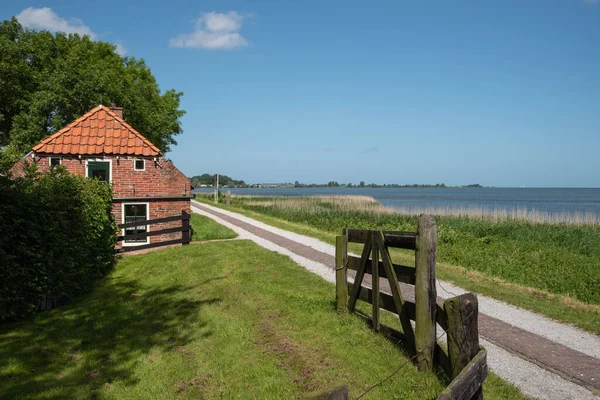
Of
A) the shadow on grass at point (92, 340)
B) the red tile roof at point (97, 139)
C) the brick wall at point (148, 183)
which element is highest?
the red tile roof at point (97, 139)

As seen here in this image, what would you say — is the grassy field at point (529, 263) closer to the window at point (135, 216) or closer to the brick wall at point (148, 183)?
the brick wall at point (148, 183)

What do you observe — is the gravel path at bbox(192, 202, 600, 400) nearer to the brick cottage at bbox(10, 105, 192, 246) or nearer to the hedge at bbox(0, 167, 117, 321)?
the hedge at bbox(0, 167, 117, 321)

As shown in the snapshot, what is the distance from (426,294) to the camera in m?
5.20

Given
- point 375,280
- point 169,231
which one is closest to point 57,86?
point 169,231

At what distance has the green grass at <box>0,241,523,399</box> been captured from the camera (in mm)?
5523

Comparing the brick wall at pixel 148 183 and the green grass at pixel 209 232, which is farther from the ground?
the brick wall at pixel 148 183

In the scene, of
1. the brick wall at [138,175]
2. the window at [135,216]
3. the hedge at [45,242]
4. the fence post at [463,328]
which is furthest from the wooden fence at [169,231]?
the fence post at [463,328]

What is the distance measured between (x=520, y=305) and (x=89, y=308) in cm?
979

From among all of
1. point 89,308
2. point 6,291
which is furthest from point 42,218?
point 89,308

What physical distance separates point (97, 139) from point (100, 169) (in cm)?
131

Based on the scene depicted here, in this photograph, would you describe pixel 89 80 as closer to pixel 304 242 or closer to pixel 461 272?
pixel 304 242

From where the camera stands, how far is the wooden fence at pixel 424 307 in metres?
3.81

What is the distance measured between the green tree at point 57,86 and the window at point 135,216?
465 inches

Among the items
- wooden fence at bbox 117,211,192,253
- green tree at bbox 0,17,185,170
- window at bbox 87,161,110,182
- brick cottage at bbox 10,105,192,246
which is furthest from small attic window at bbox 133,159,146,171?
green tree at bbox 0,17,185,170
